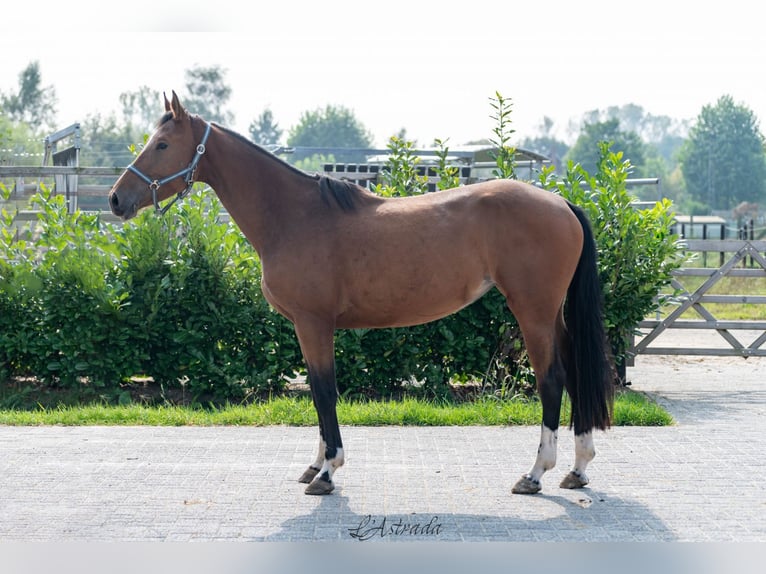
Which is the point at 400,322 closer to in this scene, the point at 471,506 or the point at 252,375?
the point at 471,506

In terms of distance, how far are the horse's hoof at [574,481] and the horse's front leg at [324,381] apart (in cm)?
143

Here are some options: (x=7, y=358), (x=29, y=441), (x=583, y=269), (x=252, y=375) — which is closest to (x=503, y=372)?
(x=252, y=375)

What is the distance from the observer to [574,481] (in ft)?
17.5

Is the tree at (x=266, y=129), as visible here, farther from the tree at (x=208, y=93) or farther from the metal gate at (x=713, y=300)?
the metal gate at (x=713, y=300)

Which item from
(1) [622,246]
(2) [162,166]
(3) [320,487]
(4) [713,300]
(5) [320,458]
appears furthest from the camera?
(4) [713,300]

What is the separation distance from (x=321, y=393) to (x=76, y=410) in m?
3.36

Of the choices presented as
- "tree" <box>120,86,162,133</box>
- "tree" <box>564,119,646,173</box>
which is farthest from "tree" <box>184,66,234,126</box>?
"tree" <box>564,119,646,173</box>

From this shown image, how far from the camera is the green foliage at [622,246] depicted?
28.1 ft

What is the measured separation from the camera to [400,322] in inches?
217

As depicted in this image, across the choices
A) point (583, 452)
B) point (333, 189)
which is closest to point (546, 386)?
point (583, 452)

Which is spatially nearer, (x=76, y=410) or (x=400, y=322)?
(x=400, y=322)

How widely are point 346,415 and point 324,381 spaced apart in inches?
80.5

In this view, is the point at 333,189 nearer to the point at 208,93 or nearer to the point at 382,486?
the point at 382,486

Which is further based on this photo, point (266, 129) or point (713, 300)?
point (266, 129)
